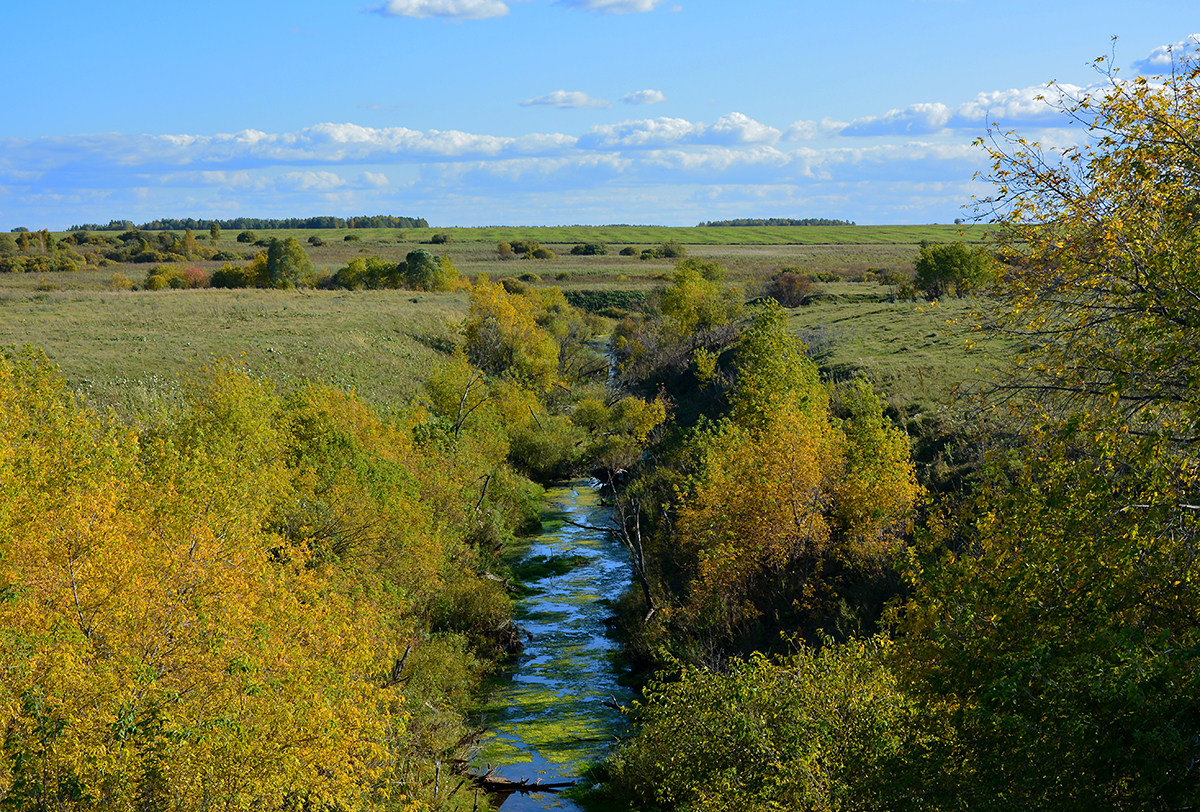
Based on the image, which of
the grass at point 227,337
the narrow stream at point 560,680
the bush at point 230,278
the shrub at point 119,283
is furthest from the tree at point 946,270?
the shrub at point 119,283

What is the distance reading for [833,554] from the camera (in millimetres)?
32875

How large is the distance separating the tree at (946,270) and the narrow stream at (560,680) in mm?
48623

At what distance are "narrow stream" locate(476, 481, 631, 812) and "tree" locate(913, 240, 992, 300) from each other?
48.6 meters

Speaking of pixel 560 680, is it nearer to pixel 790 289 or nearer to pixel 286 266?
pixel 790 289

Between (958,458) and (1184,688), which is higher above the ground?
(1184,688)

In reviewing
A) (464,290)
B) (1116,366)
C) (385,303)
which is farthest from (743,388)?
(464,290)

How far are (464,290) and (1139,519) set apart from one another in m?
110

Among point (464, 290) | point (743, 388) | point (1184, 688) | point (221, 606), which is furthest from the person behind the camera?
point (464, 290)

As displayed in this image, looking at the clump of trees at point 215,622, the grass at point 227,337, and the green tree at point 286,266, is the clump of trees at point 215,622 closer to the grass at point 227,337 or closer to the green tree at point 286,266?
the grass at point 227,337

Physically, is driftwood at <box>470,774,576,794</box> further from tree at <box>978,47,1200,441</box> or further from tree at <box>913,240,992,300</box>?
tree at <box>913,240,992,300</box>

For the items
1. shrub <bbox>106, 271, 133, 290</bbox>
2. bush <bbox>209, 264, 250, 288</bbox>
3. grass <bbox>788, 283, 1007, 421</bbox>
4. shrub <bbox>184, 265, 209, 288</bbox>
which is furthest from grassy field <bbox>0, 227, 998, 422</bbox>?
bush <bbox>209, 264, 250, 288</bbox>

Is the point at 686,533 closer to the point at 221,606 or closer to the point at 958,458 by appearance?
the point at 958,458

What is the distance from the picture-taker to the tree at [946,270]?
81188 mm

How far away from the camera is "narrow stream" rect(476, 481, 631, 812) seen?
26922mm
